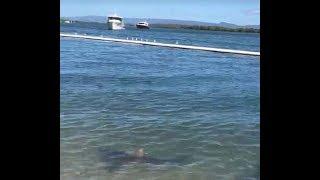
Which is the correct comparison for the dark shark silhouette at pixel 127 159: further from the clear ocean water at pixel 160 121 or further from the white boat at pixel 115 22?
the white boat at pixel 115 22

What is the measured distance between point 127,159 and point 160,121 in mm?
2488

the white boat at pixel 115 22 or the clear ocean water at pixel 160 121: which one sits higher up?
the white boat at pixel 115 22

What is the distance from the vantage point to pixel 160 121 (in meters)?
7.08

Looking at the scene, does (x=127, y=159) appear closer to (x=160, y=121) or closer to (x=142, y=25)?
(x=160, y=121)

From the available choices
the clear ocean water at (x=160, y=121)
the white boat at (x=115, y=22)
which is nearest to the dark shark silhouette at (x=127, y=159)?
the clear ocean water at (x=160, y=121)

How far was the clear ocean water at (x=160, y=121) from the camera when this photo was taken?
4355 mm

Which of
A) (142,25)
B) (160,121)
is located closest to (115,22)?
(142,25)

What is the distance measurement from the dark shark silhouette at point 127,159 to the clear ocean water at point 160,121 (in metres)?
0.01
